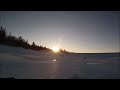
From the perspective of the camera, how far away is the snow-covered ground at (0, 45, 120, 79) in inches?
96.6

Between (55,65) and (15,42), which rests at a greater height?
(15,42)

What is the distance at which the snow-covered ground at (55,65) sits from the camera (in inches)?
96.6

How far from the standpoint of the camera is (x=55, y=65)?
2670 mm

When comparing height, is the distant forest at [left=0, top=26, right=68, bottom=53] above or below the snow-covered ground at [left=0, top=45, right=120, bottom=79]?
above

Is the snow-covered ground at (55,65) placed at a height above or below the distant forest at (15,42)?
below

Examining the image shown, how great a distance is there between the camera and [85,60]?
9.00ft
